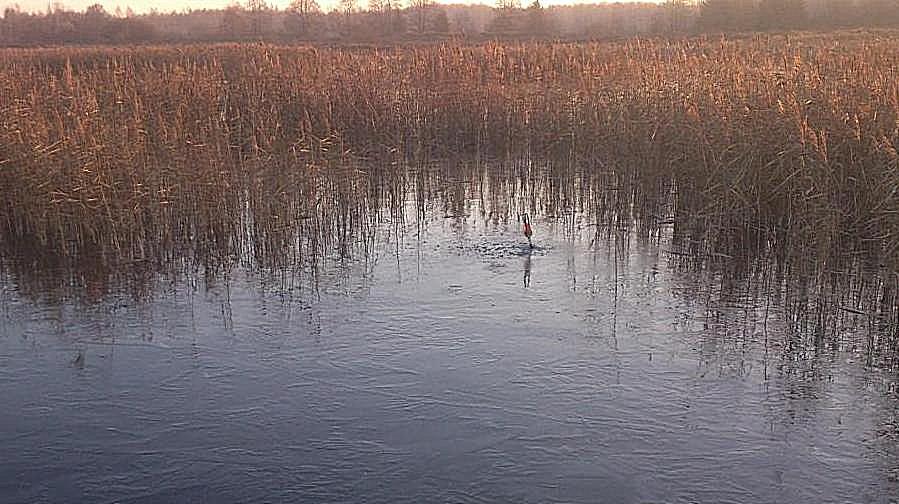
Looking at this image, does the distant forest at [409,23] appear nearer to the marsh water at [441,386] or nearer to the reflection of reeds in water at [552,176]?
the reflection of reeds in water at [552,176]

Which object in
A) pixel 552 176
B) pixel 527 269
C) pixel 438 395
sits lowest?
pixel 438 395

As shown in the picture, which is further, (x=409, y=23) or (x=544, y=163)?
(x=409, y=23)

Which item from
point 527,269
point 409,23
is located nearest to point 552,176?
point 527,269

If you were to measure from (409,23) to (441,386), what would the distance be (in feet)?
140

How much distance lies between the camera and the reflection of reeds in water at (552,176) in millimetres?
5543

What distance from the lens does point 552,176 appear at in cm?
842

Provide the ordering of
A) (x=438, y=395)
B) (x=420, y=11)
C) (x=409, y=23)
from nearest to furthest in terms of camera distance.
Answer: (x=438, y=395), (x=409, y=23), (x=420, y=11)

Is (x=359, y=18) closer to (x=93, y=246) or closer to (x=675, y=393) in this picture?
(x=93, y=246)

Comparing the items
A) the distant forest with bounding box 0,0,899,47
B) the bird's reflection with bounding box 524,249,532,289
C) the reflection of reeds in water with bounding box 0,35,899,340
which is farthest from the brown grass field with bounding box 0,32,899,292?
the distant forest with bounding box 0,0,899,47

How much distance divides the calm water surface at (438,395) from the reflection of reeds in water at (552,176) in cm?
63

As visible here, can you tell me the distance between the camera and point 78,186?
6461 mm

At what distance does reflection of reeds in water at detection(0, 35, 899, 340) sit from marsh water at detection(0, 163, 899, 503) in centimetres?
35

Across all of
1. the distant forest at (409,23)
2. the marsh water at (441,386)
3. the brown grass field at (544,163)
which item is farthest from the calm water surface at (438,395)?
the distant forest at (409,23)

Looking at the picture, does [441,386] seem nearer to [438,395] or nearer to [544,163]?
[438,395]
